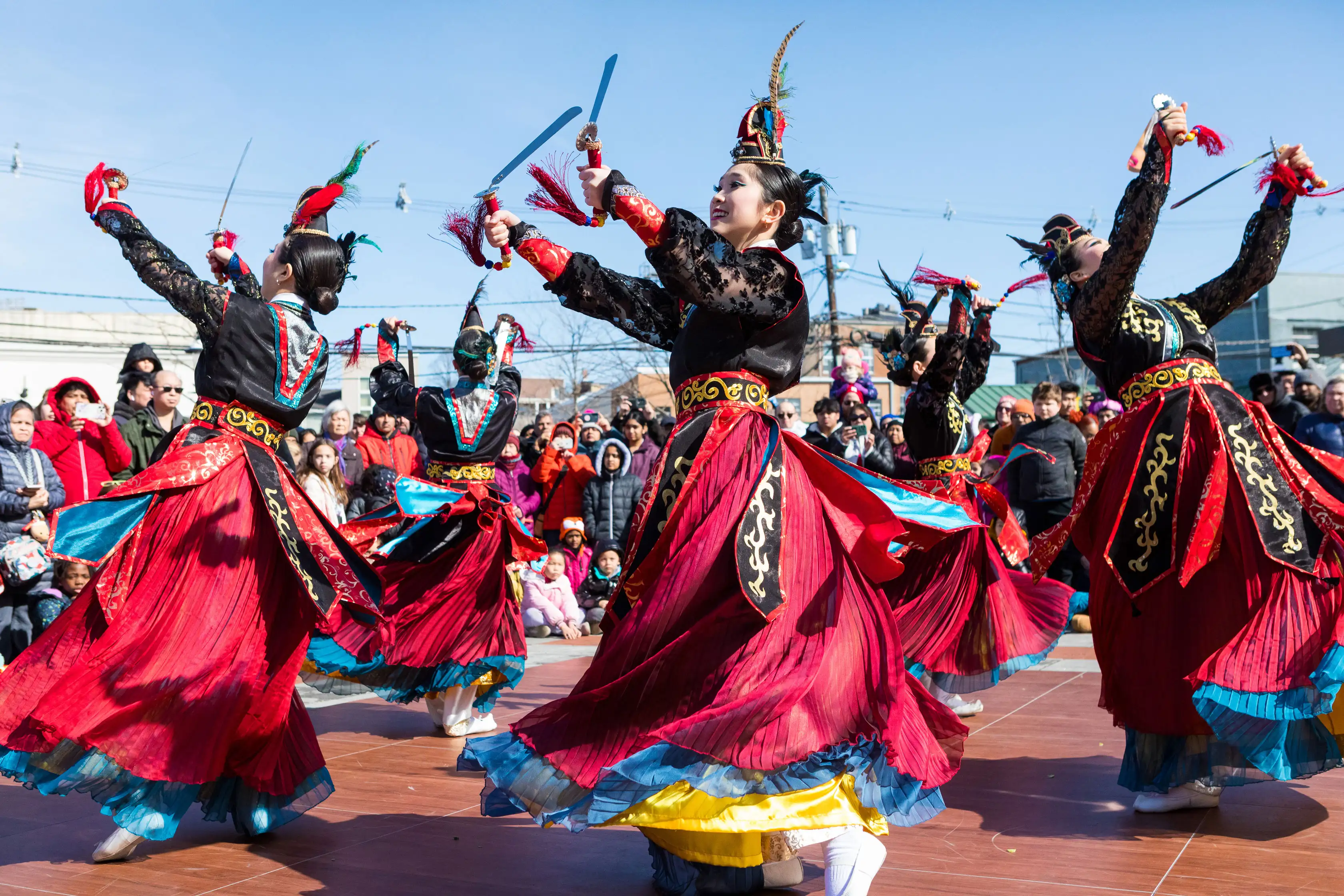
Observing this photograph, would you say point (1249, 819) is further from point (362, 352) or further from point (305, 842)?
point (362, 352)

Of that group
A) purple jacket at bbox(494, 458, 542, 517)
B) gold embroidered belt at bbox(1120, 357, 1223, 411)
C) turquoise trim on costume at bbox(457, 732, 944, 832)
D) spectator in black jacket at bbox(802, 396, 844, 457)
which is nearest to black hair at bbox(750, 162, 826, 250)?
gold embroidered belt at bbox(1120, 357, 1223, 411)

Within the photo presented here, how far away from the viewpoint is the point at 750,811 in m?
2.43

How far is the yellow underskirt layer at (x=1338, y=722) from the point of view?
3.42 m

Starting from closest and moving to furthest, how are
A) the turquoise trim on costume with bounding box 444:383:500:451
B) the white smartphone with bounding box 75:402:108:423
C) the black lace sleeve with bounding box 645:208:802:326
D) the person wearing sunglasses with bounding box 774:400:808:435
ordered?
the black lace sleeve with bounding box 645:208:802:326
the turquoise trim on costume with bounding box 444:383:500:451
the white smartphone with bounding box 75:402:108:423
the person wearing sunglasses with bounding box 774:400:808:435

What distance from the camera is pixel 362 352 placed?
6.39m

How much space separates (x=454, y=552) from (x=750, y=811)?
3.14 m

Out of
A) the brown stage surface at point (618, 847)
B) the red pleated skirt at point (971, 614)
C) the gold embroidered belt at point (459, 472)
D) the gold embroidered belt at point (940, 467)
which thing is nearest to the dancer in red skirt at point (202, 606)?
the brown stage surface at point (618, 847)

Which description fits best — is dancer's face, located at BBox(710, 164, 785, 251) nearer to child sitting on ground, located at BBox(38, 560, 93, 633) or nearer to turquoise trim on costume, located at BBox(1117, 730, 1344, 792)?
turquoise trim on costume, located at BBox(1117, 730, 1344, 792)

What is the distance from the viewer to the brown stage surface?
117 inches

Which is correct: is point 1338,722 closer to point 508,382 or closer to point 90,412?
point 508,382

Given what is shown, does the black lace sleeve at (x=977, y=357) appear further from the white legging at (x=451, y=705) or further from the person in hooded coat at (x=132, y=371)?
the person in hooded coat at (x=132, y=371)

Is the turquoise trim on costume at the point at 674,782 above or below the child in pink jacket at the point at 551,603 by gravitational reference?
above

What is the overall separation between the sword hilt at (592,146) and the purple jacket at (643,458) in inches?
283

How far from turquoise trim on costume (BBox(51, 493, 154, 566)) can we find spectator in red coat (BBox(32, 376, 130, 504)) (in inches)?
158
